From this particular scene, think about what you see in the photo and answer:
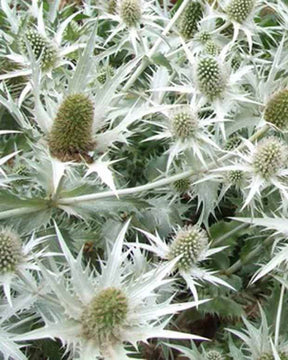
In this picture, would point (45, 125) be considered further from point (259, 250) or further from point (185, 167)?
point (259, 250)

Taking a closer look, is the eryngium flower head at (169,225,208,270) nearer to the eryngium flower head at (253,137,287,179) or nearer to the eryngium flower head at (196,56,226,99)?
the eryngium flower head at (253,137,287,179)

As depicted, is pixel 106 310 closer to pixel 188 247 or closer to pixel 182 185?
pixel 188 247

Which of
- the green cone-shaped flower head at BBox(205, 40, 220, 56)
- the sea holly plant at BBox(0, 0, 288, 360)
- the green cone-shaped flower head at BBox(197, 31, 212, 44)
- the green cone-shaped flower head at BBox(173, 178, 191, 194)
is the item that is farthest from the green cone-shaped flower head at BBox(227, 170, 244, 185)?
the green cone-shaped flower head at BBox(197, 31, 212, 44)

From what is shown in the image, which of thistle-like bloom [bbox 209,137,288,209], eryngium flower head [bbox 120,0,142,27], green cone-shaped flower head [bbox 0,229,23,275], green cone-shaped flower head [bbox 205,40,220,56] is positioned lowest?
green cone-shaped flower head [bbox 0,229,23,275]

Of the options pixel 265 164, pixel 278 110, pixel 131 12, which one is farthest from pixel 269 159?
pixel 131 12

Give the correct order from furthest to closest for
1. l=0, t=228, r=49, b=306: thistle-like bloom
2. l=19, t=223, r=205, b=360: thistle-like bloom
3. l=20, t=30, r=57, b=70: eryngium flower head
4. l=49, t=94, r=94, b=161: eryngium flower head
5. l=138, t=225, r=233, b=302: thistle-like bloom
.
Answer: l=20, t=30, r=57, b=70: eryngium flower head < l=138, t=225, r=233, b=302: thistle-like bloom < l=49, t=94, r=94, b=161: eryngium flower head < l=0, t=228, r=49, b=306: thistle-like bloom < l=19, t=223, r=205, b=360: thistle-like bloom

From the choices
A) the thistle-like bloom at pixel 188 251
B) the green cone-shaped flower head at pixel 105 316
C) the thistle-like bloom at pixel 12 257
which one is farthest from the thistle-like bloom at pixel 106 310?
the thistle-like bloom at pixel 188 251
